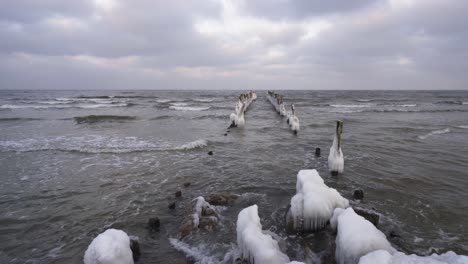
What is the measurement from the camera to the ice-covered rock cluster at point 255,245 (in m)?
4.59

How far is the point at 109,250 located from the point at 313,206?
434cm

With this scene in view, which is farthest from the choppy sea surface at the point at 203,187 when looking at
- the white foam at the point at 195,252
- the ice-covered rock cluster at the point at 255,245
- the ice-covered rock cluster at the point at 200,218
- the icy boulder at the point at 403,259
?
the icy boulder at the point at 403,259

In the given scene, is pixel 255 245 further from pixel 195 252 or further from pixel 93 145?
pixel 93 145

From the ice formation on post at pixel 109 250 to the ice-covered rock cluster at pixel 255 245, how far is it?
2.17 metres

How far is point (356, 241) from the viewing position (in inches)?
185

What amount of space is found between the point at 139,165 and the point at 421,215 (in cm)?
1117

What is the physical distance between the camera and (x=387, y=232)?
6.83 metres

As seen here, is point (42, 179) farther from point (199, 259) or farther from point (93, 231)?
point (199, 259)

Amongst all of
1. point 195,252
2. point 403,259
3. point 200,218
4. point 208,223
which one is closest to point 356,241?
point 403,259

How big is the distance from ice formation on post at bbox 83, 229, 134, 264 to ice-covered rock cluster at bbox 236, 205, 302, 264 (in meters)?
2.17

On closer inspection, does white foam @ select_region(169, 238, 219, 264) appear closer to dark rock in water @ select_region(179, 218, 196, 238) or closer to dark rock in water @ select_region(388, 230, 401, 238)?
dark rock in water @ select_region(179, 218, 196, 238)

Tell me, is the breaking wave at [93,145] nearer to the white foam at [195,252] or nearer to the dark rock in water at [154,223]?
the dark rock in water at [154,223]

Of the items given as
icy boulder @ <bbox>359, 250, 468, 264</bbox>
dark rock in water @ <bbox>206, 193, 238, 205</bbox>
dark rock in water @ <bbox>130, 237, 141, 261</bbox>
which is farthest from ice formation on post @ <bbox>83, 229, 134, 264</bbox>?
icy boulder @ <bbox>359, 250, 468, 264</bbox>

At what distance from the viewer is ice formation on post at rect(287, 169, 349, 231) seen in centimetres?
640
